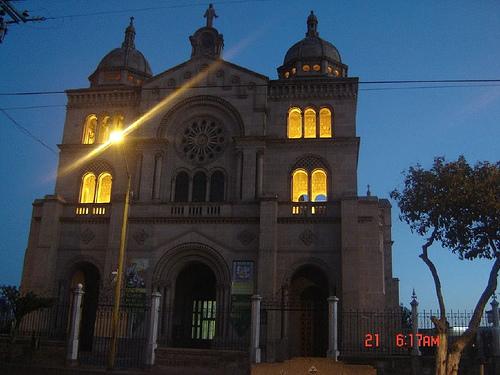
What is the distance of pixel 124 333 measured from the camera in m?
31.8

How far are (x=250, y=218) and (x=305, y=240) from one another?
337 cm

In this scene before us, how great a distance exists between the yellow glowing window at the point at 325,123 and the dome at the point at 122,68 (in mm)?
13796

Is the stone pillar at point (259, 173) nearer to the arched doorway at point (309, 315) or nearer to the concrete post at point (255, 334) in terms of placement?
the arched doorway at point (309, 315)

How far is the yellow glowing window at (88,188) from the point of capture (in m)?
37.8

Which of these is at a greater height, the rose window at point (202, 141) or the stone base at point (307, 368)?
the rose window at point (202, 141)

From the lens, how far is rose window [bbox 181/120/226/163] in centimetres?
3688

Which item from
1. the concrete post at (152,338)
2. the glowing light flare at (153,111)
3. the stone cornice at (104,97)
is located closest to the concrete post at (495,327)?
the concrete post at (152,338)

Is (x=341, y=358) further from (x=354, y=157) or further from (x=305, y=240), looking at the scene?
(x=354, y=157)

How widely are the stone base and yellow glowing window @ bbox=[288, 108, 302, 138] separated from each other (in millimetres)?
20234

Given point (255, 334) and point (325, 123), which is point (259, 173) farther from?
point (255, 334)

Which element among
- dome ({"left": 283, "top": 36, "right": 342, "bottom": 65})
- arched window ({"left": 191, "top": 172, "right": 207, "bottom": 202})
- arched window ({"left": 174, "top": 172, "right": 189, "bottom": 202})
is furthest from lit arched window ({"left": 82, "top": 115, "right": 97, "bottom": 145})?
dome ({"left": 283, "top": 36, "right": 342, "bottom": 65})

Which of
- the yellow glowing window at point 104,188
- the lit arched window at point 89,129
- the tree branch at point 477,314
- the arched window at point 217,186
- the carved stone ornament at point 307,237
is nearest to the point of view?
the tree branch at point 477,314

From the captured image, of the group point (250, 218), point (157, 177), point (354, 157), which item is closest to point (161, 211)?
point (157, 177)

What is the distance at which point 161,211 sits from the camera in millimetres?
34750
